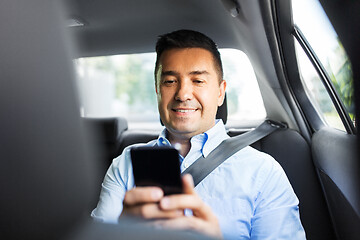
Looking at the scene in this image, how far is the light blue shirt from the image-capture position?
109cm

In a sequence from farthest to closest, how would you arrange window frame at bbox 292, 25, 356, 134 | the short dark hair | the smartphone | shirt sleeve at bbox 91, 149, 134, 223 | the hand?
window frame at bbox 292, 25, 356, 134
the short dark hair
shirt sleeve at bbox 91, 149, 134, 223
the smartphone
the hand

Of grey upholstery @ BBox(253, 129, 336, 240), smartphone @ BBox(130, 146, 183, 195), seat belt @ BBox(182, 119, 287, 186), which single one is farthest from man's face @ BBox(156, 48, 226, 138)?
smartphone @ BBox(130, 146, 183, 195)

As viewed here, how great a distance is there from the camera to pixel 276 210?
1101 millimetres

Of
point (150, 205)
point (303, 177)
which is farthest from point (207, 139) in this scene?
point (150, 205)

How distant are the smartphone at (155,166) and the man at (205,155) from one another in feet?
1.93

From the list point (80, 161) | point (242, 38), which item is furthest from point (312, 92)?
point (80, 161)

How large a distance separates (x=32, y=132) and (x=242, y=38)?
1.76 metres

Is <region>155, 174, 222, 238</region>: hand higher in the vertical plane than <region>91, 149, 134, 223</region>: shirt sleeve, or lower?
higher

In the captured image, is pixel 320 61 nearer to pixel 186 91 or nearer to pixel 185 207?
pixel 186 91

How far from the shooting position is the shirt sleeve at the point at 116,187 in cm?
118

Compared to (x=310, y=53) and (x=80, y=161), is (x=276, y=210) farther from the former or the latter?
(x=80, y=161)

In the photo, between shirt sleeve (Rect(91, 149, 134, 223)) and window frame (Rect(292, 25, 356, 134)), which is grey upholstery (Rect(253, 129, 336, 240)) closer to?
window frame (Rect(292, 25, 356, 134))

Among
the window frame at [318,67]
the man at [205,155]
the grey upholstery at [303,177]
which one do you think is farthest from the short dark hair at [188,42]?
the grey upholstery at [303,177]

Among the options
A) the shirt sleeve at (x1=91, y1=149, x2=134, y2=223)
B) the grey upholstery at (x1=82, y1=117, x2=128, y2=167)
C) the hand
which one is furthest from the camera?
the grey upholstery at (x1=82, y1=117, x2=128, y2=167)
